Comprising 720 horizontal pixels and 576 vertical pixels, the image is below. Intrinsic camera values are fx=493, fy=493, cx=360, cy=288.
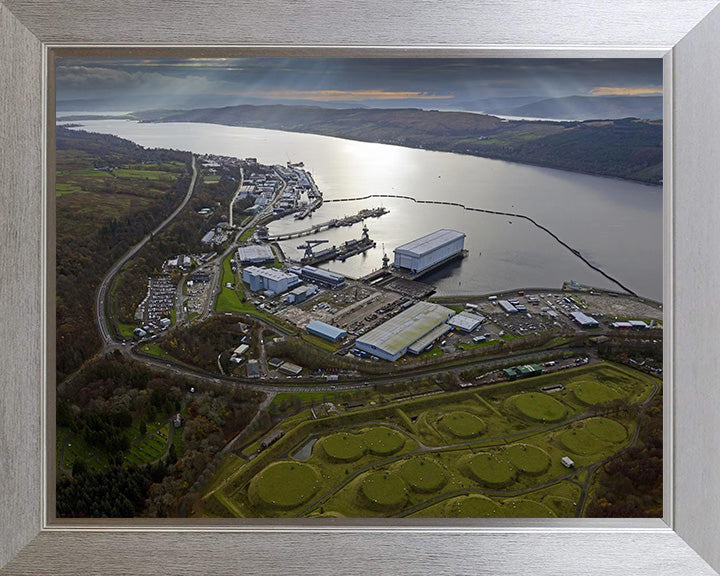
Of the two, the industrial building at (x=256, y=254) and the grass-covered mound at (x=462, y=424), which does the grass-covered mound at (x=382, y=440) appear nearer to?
the grass-covered mound at (x=462, y=424)

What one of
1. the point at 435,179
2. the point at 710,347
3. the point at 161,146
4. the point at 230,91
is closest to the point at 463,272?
the point at 435,179

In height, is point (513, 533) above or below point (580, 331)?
below

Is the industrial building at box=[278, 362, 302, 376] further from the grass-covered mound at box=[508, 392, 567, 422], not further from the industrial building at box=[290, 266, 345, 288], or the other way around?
the grass-covered mound at box=[508, 392, 567, 422]

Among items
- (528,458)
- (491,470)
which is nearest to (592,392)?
(528,458)

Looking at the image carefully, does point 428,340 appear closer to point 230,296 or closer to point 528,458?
point 528,458

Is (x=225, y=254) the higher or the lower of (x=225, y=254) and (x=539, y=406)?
the higher

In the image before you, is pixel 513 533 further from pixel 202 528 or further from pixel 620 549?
pixel 202 528
